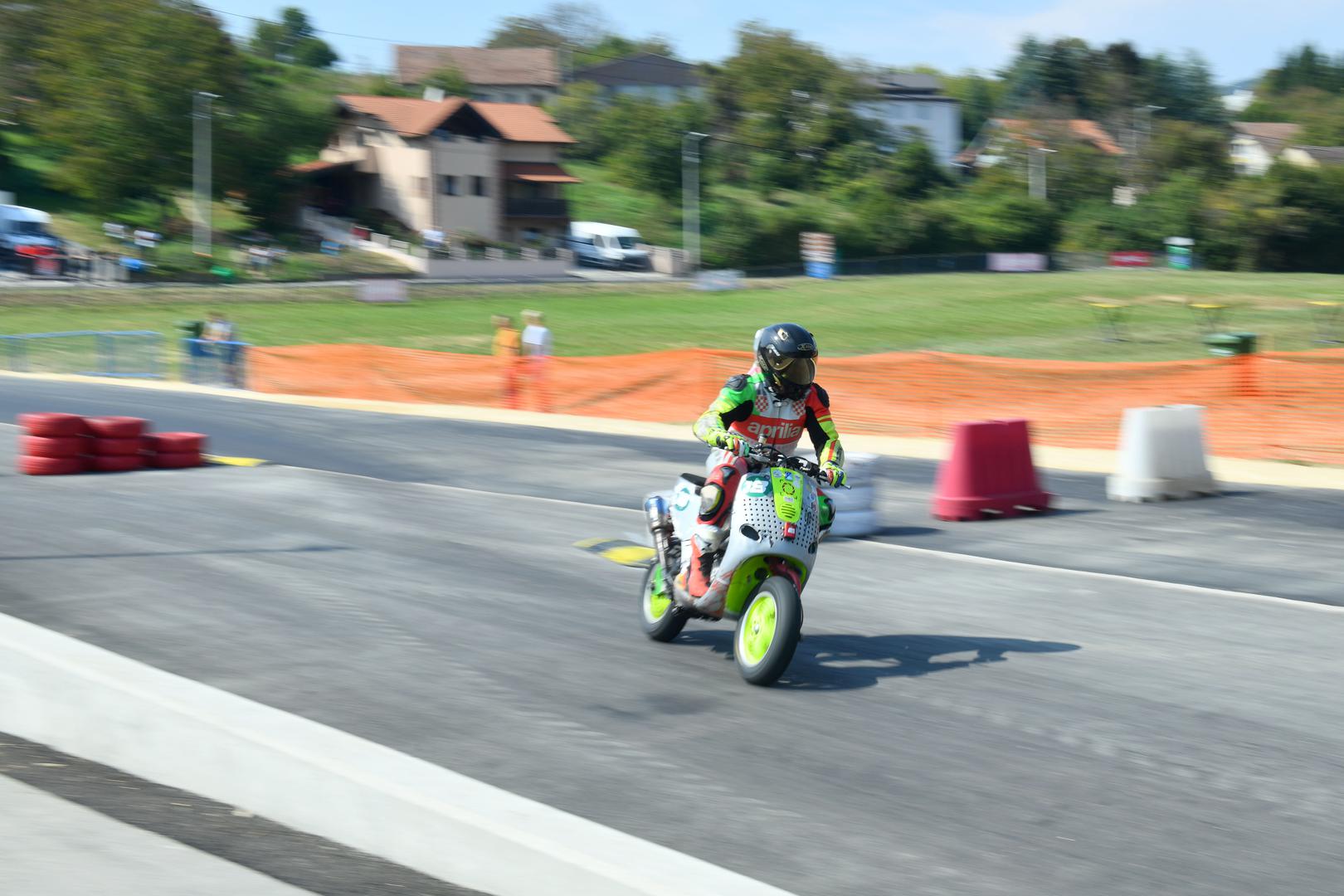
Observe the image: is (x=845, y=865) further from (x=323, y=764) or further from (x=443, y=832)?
(x=323, y=764)

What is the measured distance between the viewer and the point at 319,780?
206 inches

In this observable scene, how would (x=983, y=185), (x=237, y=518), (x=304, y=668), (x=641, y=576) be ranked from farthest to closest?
1. (x=983, y=185)
2. (x=237, y=518)
3. (x=641, y=576)
4. (x=304, y=668)

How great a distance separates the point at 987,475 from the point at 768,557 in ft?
21.9

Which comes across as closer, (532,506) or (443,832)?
(443,832)

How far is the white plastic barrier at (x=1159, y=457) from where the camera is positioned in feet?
46.0

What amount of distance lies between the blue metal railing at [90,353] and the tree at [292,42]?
427ft

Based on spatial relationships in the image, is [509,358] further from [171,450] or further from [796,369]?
[796,369]

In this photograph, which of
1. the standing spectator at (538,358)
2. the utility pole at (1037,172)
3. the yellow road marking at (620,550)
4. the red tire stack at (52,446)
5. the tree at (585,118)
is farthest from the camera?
the tree at (585,118)

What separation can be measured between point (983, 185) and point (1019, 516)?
315 feet

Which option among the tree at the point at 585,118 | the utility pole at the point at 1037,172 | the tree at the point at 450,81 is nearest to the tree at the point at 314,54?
the tree at the point at 450,81

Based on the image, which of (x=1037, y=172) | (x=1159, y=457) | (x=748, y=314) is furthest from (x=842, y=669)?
(x=1037, y=172)

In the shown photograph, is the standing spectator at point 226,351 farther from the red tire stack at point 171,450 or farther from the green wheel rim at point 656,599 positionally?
the green wheel rim at point 656,599

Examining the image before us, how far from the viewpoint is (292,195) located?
8594 centimetres

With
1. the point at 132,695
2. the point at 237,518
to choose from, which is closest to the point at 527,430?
the point at 237,518
